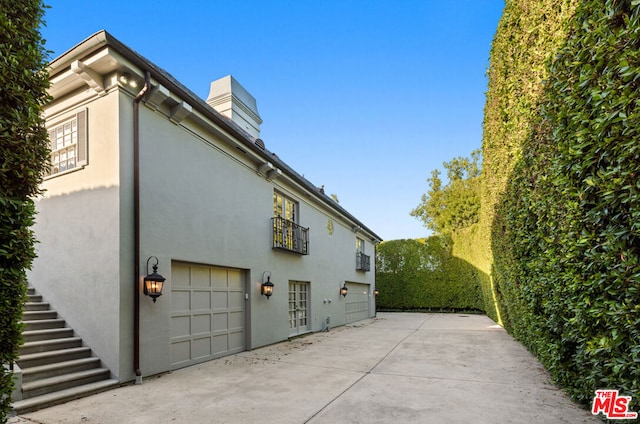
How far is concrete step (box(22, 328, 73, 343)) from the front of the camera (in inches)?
203

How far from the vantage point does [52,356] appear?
4898mm

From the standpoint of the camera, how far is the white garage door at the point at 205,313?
635 cm

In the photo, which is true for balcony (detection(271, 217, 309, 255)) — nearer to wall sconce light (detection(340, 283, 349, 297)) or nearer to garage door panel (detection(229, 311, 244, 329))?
garage door panel (detection(229, 311, 244, 329))

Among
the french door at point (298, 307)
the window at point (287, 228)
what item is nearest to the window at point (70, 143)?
the window at point (287, 228)

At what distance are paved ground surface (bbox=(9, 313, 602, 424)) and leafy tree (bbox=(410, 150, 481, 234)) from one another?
22296 millimetres

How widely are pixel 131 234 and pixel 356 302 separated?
514 inches

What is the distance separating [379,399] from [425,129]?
46.7 ft

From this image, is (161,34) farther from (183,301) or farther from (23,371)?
(23,371)

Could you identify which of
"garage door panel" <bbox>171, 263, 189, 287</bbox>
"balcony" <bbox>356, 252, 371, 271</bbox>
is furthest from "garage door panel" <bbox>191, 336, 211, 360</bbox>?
"balcony" <bbox>356, 252, 371, 271</bbox>

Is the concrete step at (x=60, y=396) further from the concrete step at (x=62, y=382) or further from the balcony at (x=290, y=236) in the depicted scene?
the balcony at (x=290, y=236)

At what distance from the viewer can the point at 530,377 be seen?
5.53 meters

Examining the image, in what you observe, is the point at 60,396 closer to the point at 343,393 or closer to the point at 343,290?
the point at 343,393

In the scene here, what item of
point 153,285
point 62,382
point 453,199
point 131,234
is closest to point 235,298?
point 153,285

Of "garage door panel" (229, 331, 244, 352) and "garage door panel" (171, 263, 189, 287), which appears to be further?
"garage door panel" (229, 331, 244, 352)
